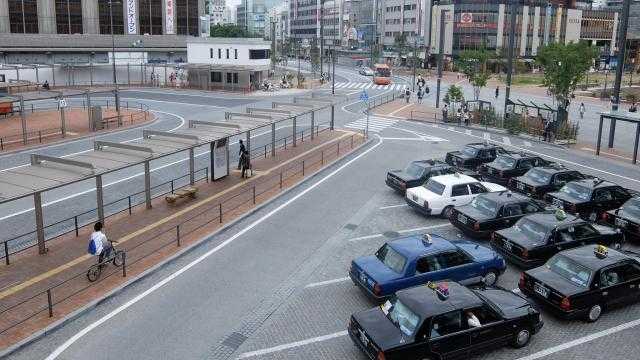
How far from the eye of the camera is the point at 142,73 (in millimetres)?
77438

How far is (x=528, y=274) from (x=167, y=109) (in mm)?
44815

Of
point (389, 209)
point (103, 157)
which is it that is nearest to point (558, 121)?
point (389, 209)

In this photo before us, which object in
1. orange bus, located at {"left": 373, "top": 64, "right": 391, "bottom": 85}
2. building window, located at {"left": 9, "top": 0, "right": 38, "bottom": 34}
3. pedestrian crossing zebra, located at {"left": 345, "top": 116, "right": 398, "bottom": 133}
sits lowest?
pedestrian crossing zebra, located at {"left": 345, "top": 116, "right": 398, "bottom": 133}

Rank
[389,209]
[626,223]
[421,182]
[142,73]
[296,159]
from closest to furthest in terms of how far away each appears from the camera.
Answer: [626,223] < [389,209] < [421,182] < [296,159] < [142,73]

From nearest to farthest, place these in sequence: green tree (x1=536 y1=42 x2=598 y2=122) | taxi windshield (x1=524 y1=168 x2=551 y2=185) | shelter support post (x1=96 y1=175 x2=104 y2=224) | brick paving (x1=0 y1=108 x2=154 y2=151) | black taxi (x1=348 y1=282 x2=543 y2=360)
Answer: black taxi (x1=348 y1=282 x2=543 y2=360), shelter support post (x1=96 y1=175 x2=104 y2=224), taxi windshield (x1=524 y1=168 x2=551 y2=185), brick paving (x1=0 y1=108 x2=154 y2=151), green tree (x1=536 y1=42 x2=598 y2=122)

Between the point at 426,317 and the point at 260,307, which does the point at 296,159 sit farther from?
the point at 426,317

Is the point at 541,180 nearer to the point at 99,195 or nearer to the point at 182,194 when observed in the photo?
the point at 182,194

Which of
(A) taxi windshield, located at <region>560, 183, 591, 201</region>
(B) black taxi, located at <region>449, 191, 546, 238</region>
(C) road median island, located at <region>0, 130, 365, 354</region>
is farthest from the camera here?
(A) taxi windshield, located at <region>560, 183, 591, 201</region>

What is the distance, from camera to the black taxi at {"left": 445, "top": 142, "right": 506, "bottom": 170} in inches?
1217

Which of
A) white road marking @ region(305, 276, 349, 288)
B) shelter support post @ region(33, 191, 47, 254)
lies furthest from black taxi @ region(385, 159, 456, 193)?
shelter support post @ region(33, 191, 47, 254)

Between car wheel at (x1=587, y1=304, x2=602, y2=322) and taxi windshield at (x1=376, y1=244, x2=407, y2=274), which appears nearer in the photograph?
car wheel at (x1=587, y1=304, x2=602, y2=322)

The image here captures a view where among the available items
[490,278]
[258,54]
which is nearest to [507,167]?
[490,278]

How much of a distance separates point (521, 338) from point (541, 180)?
1386 cm

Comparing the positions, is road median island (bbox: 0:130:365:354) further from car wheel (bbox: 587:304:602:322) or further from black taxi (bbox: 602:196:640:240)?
black taxi (bbox: 602:196:640:240)
